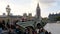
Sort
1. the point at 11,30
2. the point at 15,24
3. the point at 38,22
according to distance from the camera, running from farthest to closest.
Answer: the point at 38,22
the point at 15,24
the point at 11,30

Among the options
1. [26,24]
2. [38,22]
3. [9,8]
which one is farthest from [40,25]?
[9,8]

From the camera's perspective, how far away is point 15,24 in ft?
24.8

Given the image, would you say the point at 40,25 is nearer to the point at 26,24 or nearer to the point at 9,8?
the point at 26,24

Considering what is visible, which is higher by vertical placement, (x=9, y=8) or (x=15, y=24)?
(x=9, y=8)

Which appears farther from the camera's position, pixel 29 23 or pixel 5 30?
pixel 29 23

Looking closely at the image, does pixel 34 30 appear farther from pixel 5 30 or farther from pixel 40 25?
pixel 5 30

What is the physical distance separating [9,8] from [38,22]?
1.25 m

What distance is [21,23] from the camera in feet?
24.9

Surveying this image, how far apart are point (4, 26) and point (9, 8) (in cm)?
95

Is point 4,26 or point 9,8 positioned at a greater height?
point 9,8

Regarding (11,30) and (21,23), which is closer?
(11,30)

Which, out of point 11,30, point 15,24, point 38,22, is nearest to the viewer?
point 11,30

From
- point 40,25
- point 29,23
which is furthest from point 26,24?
point 40,25

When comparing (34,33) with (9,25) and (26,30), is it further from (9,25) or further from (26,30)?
(9,25)
